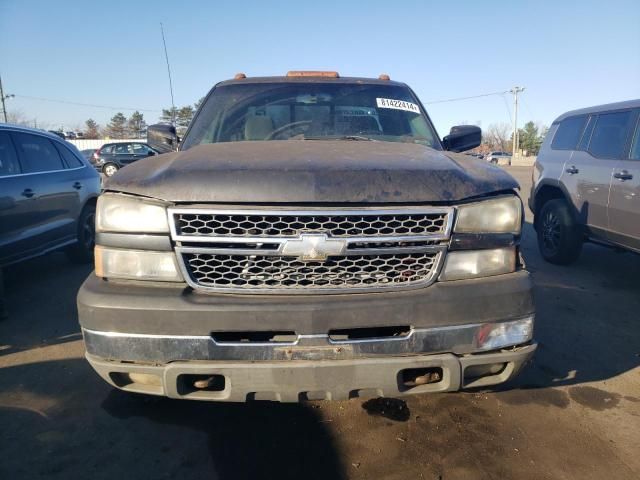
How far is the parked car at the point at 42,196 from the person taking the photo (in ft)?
14.8

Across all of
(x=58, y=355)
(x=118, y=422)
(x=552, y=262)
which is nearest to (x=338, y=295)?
(x=118, y=422)

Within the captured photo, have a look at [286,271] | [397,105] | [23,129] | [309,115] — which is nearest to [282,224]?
[286,271]

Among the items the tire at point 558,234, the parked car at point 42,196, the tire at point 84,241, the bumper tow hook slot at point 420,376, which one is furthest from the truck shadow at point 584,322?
the tire at point 84,241

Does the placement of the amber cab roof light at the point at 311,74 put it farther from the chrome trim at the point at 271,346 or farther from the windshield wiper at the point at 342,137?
the chrome trim at the point at 271,346

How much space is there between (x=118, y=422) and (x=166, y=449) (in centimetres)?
41

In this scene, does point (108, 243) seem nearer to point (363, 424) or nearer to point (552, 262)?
point (363, 424)

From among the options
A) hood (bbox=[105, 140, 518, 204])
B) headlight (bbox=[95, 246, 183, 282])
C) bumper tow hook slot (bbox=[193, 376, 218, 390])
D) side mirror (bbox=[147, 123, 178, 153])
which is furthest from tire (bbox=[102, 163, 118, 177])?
bumper tow hook slot (bbox=[193, 376, 218, 390])

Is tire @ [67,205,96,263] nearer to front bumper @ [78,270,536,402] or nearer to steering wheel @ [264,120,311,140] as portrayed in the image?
steering wheel @ [264,120,311,140]

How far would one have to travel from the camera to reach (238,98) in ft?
11.4

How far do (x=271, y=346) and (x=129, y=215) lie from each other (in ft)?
2.78

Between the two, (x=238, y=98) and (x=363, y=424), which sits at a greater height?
(x=238, y=98)

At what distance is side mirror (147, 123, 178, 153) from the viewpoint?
3516 mm

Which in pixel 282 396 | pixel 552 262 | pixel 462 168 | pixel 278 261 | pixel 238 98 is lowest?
pixel 552 262

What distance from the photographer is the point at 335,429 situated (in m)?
2.42
